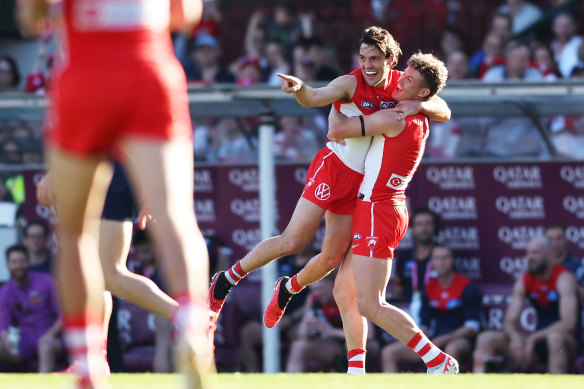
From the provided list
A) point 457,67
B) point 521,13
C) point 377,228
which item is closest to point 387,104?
point 377,228

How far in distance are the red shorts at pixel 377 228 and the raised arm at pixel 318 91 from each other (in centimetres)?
70

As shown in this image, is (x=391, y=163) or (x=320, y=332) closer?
(x=391, y=163)

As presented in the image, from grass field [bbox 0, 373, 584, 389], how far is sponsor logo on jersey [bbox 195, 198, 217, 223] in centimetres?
413

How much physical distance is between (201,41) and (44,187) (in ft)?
24.9

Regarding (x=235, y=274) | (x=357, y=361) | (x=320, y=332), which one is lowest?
(x=320, y=332)

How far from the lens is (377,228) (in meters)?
6.94

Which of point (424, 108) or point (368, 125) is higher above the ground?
point (424, 108)

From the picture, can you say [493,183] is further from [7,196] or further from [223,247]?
[7,196]

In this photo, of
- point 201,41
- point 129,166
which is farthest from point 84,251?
point 201,41

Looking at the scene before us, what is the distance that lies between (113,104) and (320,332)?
6750mm

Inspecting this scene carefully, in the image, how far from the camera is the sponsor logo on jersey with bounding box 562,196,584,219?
33.9ft

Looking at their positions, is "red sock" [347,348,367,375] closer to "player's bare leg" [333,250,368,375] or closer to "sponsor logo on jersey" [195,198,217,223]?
"player's bare leg" [333,250,368,375]

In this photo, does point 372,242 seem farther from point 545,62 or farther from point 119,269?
point 545,62

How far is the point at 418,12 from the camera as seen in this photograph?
1503 cm
